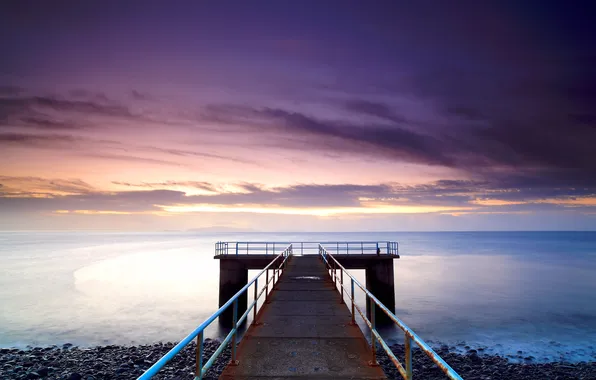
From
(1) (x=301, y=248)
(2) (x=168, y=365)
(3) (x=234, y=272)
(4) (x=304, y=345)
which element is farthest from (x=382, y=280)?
(4) (x=304, y=345)

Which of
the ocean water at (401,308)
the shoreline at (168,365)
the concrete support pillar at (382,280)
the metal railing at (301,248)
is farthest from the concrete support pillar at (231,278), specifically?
the concrete support pillar at (382,280)

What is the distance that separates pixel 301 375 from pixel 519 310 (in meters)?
30.8

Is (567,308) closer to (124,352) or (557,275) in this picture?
(557,275)

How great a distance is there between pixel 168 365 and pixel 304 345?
11107 mm

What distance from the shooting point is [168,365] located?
49.4 feet

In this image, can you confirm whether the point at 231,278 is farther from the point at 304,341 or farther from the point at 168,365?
the point at 304,341

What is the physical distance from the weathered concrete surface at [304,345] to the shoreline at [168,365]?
6208 mm

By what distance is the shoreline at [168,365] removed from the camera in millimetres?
14117

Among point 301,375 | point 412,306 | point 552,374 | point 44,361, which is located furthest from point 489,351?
point 44,361

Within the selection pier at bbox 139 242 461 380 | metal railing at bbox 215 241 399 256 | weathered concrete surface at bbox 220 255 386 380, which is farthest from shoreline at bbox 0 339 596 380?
metal railing at bbox 215 241 399 256

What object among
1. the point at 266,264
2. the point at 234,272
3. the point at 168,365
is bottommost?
the point at 168,365

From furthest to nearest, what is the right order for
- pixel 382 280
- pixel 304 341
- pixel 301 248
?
1. pixel 301 248
2. pixel 382 280
3. pixel 304 341

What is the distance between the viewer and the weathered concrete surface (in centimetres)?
541

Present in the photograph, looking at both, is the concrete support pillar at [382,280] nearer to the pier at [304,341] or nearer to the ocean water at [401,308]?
the ocean water at [401,308]
